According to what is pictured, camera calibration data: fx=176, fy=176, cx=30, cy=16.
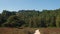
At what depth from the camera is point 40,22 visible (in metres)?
69.9

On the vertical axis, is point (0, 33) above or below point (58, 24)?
above

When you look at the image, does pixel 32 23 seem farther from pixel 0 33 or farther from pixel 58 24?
pixel 0 33

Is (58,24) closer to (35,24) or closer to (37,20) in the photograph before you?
(35,24)

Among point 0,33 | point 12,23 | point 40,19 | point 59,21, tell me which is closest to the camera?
point 0,33

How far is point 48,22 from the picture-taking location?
226 ft

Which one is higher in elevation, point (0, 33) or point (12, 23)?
point (0, 33)

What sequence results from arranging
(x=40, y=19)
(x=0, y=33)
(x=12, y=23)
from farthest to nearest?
(x=40, y=19) < (x=12, y=23) < (x=0, y=33)

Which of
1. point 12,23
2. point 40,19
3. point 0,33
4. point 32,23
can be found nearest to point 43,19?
point 40,19

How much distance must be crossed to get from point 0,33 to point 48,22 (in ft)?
178

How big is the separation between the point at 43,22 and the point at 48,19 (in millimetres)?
2473

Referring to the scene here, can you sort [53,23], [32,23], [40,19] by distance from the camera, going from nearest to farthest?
[53,23], [32,23], [40,19]

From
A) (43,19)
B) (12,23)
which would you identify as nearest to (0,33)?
(12,23)

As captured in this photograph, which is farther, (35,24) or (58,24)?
(35,24)

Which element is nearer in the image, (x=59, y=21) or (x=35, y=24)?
(x=59, y=21)
